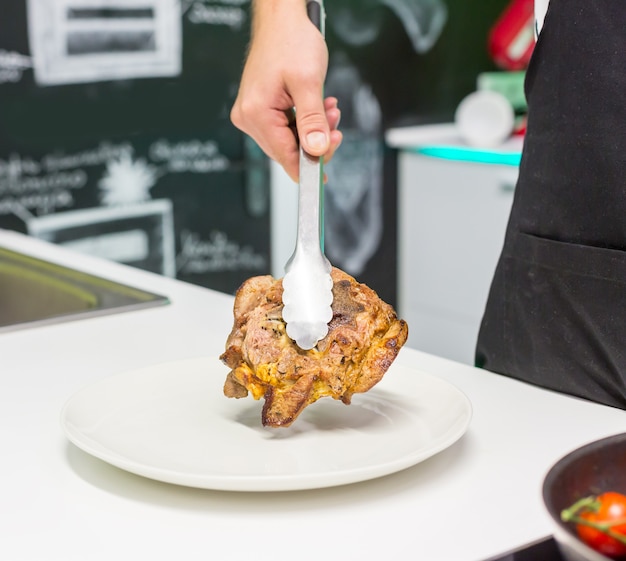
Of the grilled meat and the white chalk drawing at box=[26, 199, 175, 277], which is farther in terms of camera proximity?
the white chalk drawing at box=[26, 199, 175, 277]

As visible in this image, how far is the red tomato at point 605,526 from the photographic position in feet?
1.60

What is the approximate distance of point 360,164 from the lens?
126 inches

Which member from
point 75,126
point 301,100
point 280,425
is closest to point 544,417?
point 280,425

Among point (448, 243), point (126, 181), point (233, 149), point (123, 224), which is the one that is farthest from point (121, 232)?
point (448, 243)

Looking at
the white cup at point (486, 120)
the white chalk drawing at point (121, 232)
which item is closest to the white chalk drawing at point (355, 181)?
the white cup at point (486, 120)

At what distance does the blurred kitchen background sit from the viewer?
2.47 metres

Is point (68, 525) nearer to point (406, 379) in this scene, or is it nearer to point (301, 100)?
point (406, 379)

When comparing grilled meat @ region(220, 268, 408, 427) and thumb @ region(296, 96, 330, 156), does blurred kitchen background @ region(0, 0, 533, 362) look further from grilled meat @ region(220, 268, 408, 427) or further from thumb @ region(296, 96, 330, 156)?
grilled meat @ region(220, 268, 408, 427)

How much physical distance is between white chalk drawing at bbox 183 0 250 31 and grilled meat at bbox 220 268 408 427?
1936mm

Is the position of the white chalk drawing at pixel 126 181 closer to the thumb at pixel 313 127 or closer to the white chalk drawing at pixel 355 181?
the white chalk drawing at pixel 355 181

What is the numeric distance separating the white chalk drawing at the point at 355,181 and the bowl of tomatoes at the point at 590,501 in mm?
2585

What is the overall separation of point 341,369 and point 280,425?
0.07 meters

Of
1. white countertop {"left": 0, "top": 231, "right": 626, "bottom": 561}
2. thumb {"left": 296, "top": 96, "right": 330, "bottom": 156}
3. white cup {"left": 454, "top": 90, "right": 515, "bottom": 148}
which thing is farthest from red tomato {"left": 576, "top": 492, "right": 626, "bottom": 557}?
white cup {"left": 454, "top": 90, "right": 515, "bottom": 148}

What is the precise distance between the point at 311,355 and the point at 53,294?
0.79 metres
